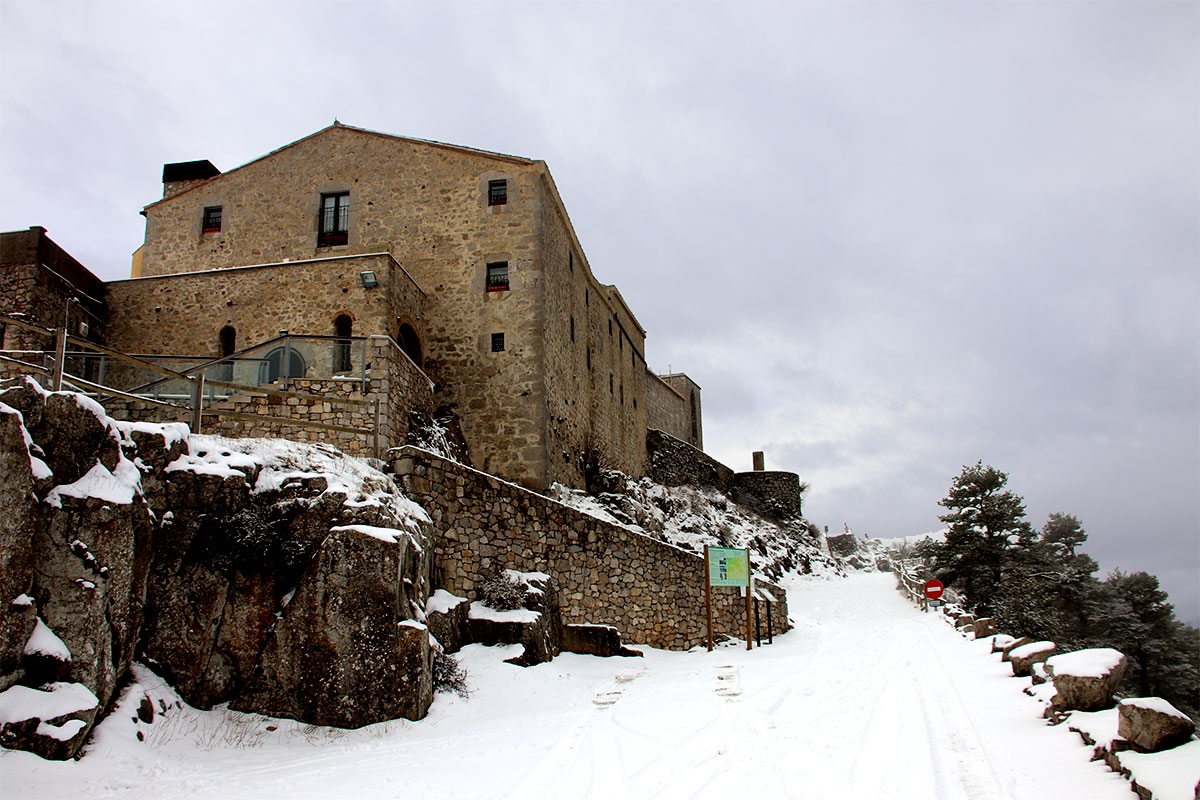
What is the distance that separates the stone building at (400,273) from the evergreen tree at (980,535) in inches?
708

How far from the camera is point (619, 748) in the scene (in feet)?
25.3

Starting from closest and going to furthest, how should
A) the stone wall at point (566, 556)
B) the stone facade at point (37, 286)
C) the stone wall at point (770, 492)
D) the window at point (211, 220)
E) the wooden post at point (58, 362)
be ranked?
the wooden post at point (58, 362), the stone wall at point (566, 556), the stone facade at point (37, 286), the window at point (211, 220), the stone wall at point (770, 492)

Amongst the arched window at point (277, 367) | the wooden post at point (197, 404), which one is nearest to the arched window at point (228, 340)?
the arched window at point (277, 367)

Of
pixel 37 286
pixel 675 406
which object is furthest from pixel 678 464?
pixel 37 286

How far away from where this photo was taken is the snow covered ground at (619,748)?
6.16 metres

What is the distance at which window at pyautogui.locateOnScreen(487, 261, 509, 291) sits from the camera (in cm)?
2106

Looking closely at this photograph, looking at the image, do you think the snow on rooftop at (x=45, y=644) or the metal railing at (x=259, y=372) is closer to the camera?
the snow on rooftop at (x=45, y=644)

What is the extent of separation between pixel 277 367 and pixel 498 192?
938 centimetres

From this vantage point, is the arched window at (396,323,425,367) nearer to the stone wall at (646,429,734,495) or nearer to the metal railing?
the metal railing

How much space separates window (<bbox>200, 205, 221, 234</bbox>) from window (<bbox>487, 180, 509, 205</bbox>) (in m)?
8.01

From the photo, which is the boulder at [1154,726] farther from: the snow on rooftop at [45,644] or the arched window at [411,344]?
Result: the arched window at [411,344]

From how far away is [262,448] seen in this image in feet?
32.6

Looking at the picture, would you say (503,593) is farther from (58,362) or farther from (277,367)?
(58,362)

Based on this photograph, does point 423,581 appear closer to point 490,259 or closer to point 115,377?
point 115,377
